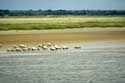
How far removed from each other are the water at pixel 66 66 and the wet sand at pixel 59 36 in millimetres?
2060

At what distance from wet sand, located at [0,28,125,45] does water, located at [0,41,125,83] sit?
2060 mm

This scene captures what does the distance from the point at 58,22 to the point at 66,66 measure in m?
9.33

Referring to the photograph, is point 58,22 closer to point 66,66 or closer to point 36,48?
point 36,48

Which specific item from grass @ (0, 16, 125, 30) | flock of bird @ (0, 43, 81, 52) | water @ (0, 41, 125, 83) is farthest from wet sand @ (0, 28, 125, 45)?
water @ (0, 41, 125, 83)

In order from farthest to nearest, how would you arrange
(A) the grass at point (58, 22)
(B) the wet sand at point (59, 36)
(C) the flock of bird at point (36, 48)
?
(A) the grass at point (58, 22)
(B) the wet sand at point (59, 36)
(C) the flock of bird at point (36, 48)

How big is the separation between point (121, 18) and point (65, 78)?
33.0 ft

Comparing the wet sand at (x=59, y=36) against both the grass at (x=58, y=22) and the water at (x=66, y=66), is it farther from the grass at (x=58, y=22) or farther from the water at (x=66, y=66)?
the water at (x=66, y=66)

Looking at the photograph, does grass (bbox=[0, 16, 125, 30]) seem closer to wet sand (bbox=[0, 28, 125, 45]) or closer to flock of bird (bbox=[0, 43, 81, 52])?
wet sand (bbox=[0, 28, 125, 45])

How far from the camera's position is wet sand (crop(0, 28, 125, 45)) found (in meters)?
13.7

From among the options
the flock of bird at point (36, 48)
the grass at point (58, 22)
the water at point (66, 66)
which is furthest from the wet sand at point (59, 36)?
the water at point (66, 66)

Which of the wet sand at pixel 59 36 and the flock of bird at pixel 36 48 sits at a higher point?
the flock of bird at pixel 36 48

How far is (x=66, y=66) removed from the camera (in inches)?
352

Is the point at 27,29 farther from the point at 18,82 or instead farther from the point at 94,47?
the point at 18,82

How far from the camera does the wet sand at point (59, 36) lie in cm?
1372
